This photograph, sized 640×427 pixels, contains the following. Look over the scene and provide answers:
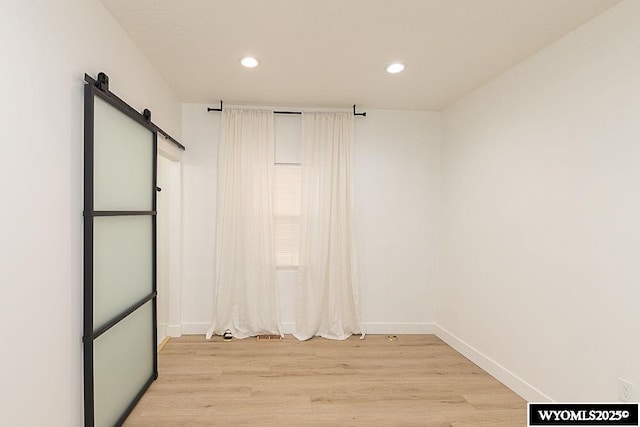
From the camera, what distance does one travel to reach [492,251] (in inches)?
117

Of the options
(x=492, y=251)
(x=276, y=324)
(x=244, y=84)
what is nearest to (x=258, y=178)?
(x=244, y=84)

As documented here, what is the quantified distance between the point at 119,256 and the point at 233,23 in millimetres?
1642

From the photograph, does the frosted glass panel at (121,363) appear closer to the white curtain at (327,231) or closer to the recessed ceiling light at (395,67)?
the white curtain at (327,231)

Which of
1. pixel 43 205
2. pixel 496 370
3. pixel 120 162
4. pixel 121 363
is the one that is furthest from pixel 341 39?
pixel 496 370

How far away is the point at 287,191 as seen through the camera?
3869 millimetres

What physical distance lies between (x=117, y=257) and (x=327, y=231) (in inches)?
85.8

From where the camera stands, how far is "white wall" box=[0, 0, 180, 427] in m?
1.29

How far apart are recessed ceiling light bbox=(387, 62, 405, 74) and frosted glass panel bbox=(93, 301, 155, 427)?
273cm

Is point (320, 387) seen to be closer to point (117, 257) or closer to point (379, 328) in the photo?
point (379, 328)

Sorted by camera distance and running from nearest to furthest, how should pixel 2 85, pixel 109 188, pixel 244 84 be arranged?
pixel 2 85, pixel 109 188, pixel 244 84

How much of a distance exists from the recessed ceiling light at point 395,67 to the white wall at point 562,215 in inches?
34.5

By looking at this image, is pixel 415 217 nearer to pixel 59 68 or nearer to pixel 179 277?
pixel 179 277

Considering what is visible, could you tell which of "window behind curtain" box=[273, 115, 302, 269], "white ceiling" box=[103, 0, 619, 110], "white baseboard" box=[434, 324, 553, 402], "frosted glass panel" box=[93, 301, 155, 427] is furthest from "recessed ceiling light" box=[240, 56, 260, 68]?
"white baseboard" box=[434, 324, 553, 402]

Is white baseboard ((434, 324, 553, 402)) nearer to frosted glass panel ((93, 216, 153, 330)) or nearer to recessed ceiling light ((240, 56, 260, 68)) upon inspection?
frosted glass panel ((93, 216, 153, 330))
